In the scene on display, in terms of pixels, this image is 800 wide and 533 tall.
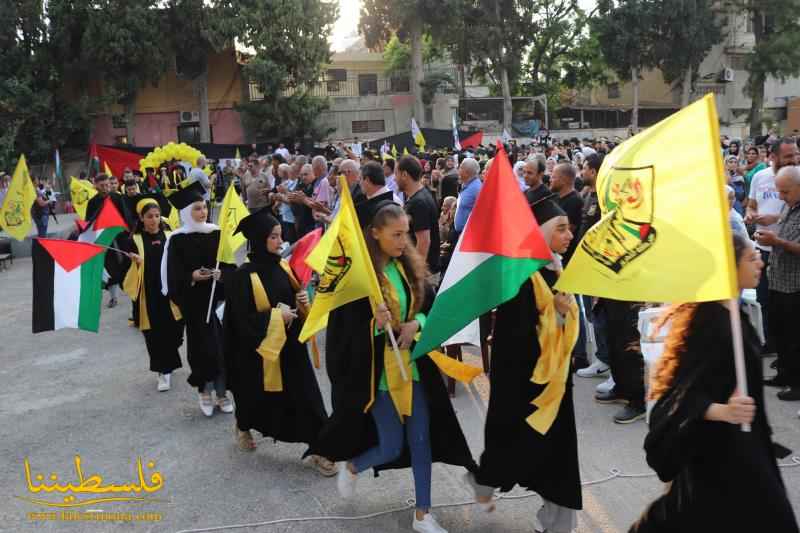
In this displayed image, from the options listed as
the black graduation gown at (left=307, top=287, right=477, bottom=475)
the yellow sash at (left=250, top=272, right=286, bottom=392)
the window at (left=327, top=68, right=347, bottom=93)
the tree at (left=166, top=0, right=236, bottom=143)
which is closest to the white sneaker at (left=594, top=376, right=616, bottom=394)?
the black graduation gown at (left=307, top=287, right=477, bottom=475)

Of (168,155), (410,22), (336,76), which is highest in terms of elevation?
(410,22)

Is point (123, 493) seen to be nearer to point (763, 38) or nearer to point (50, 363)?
point (50, 363)

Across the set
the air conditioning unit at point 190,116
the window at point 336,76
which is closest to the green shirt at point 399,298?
the air conditioning unit at point 190,116

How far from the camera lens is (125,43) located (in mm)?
33062

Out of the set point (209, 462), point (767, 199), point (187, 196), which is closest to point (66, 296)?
point (187, 196)

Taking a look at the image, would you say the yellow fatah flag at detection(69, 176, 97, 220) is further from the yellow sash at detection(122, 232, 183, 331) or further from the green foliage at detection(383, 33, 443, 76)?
the green foliage at detection(383, 33, 443, 76)

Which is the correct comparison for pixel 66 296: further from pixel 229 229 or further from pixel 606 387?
pixel 606 387

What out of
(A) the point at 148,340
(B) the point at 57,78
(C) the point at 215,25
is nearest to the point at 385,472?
(A) the point at 148,340

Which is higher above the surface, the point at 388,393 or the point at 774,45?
the point at 774,45

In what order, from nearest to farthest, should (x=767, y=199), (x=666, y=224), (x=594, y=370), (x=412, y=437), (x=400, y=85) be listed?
(x=666, y=224) → (x=412, y=437) → (x=594, y=370) → (x=767, y=199) → (x=400, y=85)

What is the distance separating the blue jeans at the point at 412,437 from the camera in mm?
4047

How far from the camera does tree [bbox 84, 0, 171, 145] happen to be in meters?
33.0

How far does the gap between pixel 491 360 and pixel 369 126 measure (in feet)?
124

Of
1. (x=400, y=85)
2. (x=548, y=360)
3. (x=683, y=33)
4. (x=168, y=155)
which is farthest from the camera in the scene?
(x=400, y=85)
